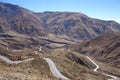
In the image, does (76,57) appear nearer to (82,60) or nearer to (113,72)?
(82,60)

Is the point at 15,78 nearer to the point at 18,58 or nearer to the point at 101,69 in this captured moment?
the point at 18,58

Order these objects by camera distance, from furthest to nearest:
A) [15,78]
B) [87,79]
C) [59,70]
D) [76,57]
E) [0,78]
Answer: [76,57]
[87,79]
[59,70]
[15,78]
[0,78]

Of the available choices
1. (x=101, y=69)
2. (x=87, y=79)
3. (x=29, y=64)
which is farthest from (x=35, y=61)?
(x=101, y=69)

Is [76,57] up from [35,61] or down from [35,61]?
down

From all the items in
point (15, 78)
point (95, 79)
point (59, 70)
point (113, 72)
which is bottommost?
point (113, 72)

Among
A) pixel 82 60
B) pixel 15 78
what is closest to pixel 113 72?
pixel 82 60

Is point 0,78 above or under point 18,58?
above

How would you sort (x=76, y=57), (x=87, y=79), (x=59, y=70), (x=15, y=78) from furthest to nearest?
(x=76, y=57)
(x=87, y=79)
(x=59, y=70)
(x=15, y=78)

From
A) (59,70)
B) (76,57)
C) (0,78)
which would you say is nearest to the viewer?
(0,78)

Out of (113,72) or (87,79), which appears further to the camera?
(113,72)
